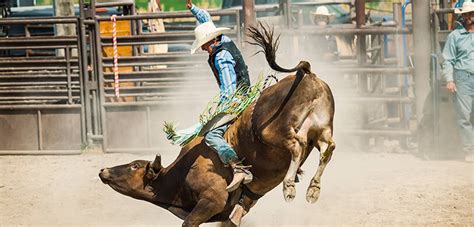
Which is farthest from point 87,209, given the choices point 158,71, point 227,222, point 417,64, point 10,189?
point 417,64

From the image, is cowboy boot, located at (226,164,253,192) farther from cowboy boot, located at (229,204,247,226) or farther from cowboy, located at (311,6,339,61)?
cowboy, located at (311,6,339,61)

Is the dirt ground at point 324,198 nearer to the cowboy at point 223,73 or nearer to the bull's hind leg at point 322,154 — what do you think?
the cowboy at point 223,73

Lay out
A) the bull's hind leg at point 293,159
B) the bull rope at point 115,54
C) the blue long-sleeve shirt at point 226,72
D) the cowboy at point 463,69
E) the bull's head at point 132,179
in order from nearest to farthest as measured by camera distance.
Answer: the bull's hind leg at point 293,159, the blue long-sleeve shirt at point 226,72, the bull's head at point 132,179, the cowboy at point 463,69, the bull rope at point 115,54

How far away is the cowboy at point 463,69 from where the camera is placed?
36.7 feet

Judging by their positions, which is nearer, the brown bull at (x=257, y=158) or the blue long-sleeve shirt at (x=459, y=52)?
the brown bull at (x=257, y=158)

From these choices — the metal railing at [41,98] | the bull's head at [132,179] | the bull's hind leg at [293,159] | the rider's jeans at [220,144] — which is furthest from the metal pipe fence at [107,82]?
the bull's hind leg at [293,159]

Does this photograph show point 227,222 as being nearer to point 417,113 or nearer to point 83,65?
point 417,113

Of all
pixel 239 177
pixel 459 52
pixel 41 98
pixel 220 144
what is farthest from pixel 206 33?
pixel 41 98

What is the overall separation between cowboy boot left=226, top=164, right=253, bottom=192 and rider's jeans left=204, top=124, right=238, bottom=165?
0.24 feet

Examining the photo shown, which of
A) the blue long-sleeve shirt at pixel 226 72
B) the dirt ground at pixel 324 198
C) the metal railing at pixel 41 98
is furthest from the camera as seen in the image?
the metal railing at pixel 41 98

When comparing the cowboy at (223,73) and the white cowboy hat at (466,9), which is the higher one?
the white cowboy hat at (466,9)

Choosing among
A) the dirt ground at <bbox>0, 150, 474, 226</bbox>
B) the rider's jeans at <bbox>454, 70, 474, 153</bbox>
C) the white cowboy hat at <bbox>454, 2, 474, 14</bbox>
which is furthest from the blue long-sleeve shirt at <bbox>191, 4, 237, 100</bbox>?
the rider's jeans at <bbox>454, 70, 474, 153</bbox>

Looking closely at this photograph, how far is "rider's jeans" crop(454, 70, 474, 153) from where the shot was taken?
11.1 metres

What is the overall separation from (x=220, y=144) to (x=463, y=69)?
5140 millimetres
